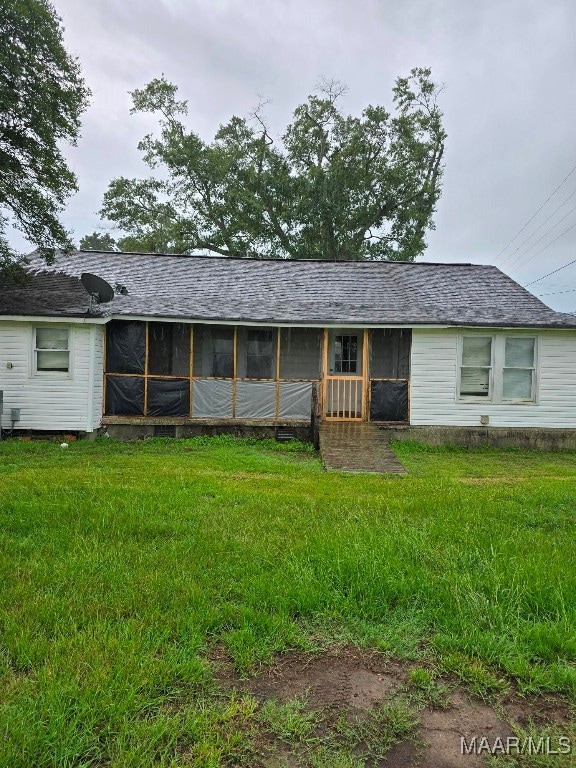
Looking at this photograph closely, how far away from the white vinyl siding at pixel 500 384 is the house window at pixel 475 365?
172mm

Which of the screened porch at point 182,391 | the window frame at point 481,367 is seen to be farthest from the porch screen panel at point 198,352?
the window frame at point 481,367

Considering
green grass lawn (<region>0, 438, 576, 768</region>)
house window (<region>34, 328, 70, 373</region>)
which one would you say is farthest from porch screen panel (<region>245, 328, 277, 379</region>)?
green grass lawn (<region>0, 438, 576, 768</region>)

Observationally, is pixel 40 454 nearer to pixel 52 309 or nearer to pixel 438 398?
pixel 52 309

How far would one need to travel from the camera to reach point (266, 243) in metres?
26.8

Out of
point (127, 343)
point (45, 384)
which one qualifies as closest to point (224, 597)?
point (45, 384)

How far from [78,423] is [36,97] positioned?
699 centimetres

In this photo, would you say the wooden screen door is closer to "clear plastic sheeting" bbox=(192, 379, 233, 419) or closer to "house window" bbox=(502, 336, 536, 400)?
"clear plastic sheeting" bbox=(192, 379, 233, 419)

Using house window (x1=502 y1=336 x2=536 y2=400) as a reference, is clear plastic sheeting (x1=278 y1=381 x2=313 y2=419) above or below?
below

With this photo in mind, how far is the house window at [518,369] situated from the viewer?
11.7 meters

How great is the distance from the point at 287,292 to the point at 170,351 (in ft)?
12.2

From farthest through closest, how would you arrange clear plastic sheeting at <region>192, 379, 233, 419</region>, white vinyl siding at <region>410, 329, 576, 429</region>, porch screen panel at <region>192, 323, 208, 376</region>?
porch screen panel at <region>192, 323, 208, 376</region> < clear plastic sheeting at <region>192, 379, 233, 419</region> < white vinyl siding at <region>410, 329, 576, 429</region>

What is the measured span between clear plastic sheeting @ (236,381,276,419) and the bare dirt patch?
916cm

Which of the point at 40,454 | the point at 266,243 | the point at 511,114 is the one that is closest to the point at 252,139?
the point at 266,243

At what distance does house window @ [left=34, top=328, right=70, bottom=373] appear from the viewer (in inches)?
432
